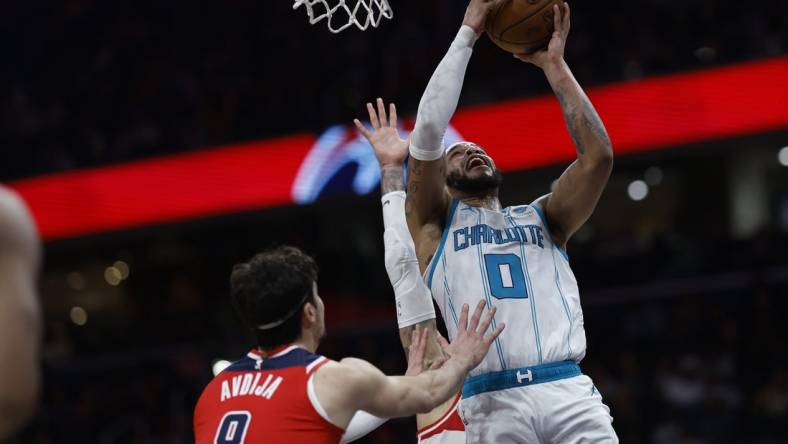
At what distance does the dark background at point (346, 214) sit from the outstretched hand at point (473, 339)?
649 centimetres

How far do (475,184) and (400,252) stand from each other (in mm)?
420

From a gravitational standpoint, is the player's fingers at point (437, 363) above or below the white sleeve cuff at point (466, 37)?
below

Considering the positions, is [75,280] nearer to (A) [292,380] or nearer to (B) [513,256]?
(B) [513,256]

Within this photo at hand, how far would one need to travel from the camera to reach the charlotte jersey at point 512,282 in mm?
4043

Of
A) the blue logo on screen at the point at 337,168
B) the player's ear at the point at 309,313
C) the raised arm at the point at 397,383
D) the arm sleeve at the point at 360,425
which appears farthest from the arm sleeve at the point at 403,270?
the blue logo on screen at the point at 337,168

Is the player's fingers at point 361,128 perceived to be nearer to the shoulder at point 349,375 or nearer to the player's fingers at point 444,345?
the player's fingers at point 444,345

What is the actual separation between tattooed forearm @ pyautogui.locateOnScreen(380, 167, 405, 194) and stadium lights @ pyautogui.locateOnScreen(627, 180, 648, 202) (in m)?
11.4

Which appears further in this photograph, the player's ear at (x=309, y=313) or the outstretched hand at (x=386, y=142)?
the outstretched hand at (x=386, y=142)

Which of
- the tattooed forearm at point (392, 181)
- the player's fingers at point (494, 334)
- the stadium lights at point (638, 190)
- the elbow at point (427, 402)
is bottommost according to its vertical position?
the stadium lights at point (638, 190)

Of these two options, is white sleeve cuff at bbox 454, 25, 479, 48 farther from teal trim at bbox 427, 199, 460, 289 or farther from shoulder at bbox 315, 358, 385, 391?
shoulder at bbox 315, 358, 385, 391

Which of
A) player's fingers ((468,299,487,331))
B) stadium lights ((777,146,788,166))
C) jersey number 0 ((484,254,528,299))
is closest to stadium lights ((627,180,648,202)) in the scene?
stadium lights ((777,146,788,166))

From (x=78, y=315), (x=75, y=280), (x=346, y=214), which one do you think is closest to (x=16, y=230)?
(x=346, y=214)

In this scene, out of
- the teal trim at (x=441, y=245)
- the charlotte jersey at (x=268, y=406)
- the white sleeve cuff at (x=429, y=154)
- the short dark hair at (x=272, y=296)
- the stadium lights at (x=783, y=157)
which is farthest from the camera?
the stadium lights at (x=783, y=157)

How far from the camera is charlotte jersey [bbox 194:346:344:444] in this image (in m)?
3.27
